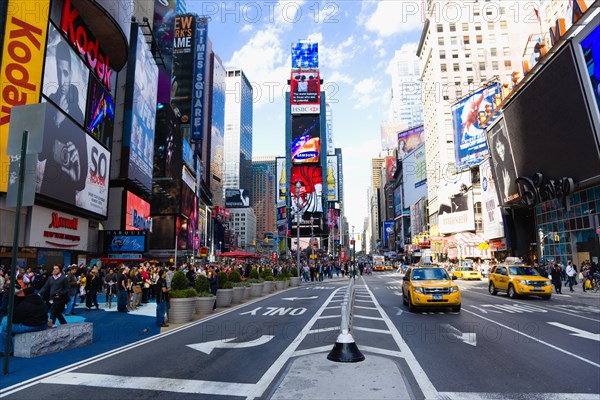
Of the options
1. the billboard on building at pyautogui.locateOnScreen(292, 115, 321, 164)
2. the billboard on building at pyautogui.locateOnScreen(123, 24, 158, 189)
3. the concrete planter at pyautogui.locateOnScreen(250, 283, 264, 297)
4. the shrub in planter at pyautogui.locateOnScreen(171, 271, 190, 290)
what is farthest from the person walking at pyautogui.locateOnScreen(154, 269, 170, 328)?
the billboard on building at pyautogui.locateOnScreen(292, 115, 321, 164)

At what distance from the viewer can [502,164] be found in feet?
139

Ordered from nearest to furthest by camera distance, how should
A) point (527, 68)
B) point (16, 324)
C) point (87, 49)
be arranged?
1. point (16, 324)
2. point (87, 49)
3. point (527, 68)

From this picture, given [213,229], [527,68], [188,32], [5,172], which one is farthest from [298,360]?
[213,229]

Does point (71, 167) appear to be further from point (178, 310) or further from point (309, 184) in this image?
point (309, 184)

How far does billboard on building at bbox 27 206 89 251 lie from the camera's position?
23.9 meters

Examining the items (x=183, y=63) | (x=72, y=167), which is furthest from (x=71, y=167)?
(x=183, y=63)

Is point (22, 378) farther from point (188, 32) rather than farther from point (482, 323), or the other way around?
point (188, 32)

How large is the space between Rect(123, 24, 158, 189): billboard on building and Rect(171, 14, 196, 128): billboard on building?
65.6 feet

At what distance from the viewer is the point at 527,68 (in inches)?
1260

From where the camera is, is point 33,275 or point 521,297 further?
point 521,297

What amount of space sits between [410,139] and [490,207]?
9343 centimetres

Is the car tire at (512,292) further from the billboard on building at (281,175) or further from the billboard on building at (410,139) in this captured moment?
the billboard on building at (281,175)

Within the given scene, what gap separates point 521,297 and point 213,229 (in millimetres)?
110437

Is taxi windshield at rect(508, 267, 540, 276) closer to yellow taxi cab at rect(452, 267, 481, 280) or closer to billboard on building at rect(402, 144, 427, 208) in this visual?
yellow taxi cab at rect(452, 267, 481, 280)
